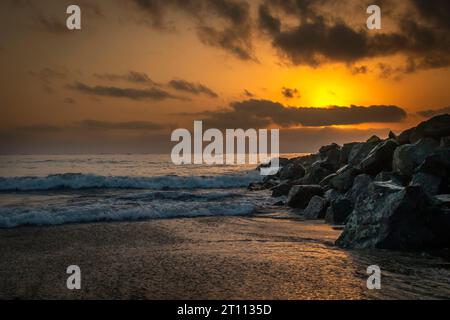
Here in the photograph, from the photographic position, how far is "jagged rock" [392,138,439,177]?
497 inches

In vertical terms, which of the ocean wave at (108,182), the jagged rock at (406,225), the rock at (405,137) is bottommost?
the ocean wave at (108,182)

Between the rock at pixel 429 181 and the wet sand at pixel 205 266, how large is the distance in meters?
3.06

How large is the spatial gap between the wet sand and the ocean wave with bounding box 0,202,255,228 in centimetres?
105

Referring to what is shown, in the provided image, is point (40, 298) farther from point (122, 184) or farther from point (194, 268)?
point (122, 184)

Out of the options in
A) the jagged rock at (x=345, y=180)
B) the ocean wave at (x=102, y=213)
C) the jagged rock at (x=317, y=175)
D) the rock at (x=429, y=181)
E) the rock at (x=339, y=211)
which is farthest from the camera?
the jagged rock at (x=317, y=175)

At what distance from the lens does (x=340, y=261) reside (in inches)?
243

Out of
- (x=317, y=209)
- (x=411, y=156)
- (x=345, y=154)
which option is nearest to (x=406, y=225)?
(x=317, y=209)

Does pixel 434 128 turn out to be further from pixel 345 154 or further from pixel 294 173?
pixel 294 173

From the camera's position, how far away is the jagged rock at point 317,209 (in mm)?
12180

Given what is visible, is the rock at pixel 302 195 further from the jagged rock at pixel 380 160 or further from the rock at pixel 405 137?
the rock at pixel 405 137

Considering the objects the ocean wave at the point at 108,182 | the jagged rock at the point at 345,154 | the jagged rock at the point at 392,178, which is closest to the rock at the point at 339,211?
the jagged rock at the point at 392,178

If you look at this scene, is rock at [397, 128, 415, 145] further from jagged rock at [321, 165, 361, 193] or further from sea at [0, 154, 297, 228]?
sea at [0, 154, 297, 228]

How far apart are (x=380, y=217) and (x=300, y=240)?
5.56 feet
